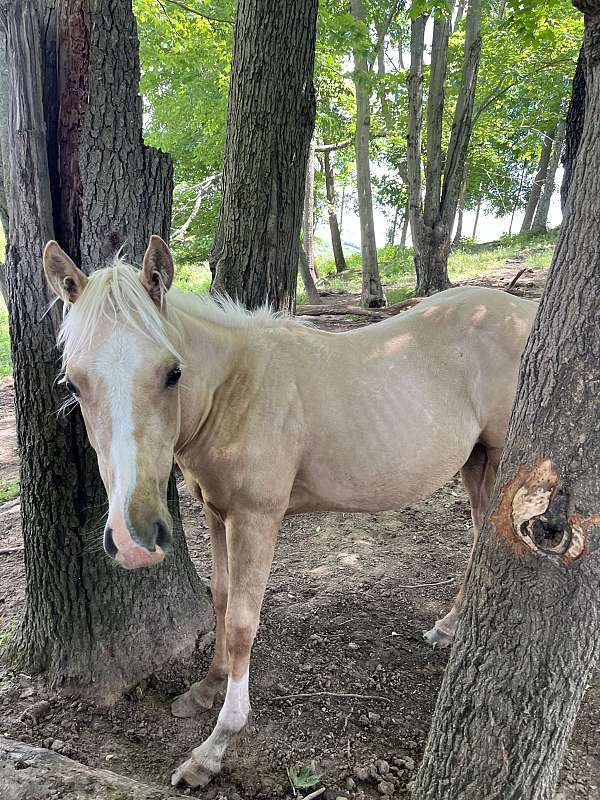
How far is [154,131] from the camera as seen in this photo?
12.8m

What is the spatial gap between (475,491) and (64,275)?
2.57 meters

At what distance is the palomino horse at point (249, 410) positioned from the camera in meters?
1.83

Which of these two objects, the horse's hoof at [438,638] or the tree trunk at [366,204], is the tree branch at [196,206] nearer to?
the tree trunk at [366,204]

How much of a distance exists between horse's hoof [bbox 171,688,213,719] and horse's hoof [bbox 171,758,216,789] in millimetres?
312

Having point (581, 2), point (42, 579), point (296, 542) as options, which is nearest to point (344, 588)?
point (296, 542)

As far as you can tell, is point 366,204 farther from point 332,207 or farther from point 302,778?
point 302,778

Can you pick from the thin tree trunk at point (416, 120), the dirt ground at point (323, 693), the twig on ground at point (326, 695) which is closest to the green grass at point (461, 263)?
the thin tree trunk at point (416, 120)

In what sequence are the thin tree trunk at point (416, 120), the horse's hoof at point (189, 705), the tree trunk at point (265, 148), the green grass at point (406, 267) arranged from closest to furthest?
1. the horse's hoof at point (189, 705)
2. the tree trunk at point (265, 148)
3. the thin tree trunk at point (416, 120)
4. the green grass at point (406, 267)

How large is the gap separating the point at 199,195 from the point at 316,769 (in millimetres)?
9545

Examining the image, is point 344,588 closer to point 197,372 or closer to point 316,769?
point 316,769

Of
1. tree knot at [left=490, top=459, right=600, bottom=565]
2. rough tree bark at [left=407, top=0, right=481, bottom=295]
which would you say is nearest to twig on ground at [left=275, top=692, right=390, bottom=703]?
tree knot at [left=490, top=459, right=600, bottom=565]

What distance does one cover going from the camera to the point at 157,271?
1996mm

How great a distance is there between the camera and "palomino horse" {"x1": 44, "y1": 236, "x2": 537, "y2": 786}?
1825 mm

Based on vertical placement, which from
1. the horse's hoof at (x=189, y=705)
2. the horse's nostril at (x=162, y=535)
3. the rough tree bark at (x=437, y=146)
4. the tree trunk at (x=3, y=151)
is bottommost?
the horse's hoof at (x=189, y=705)
